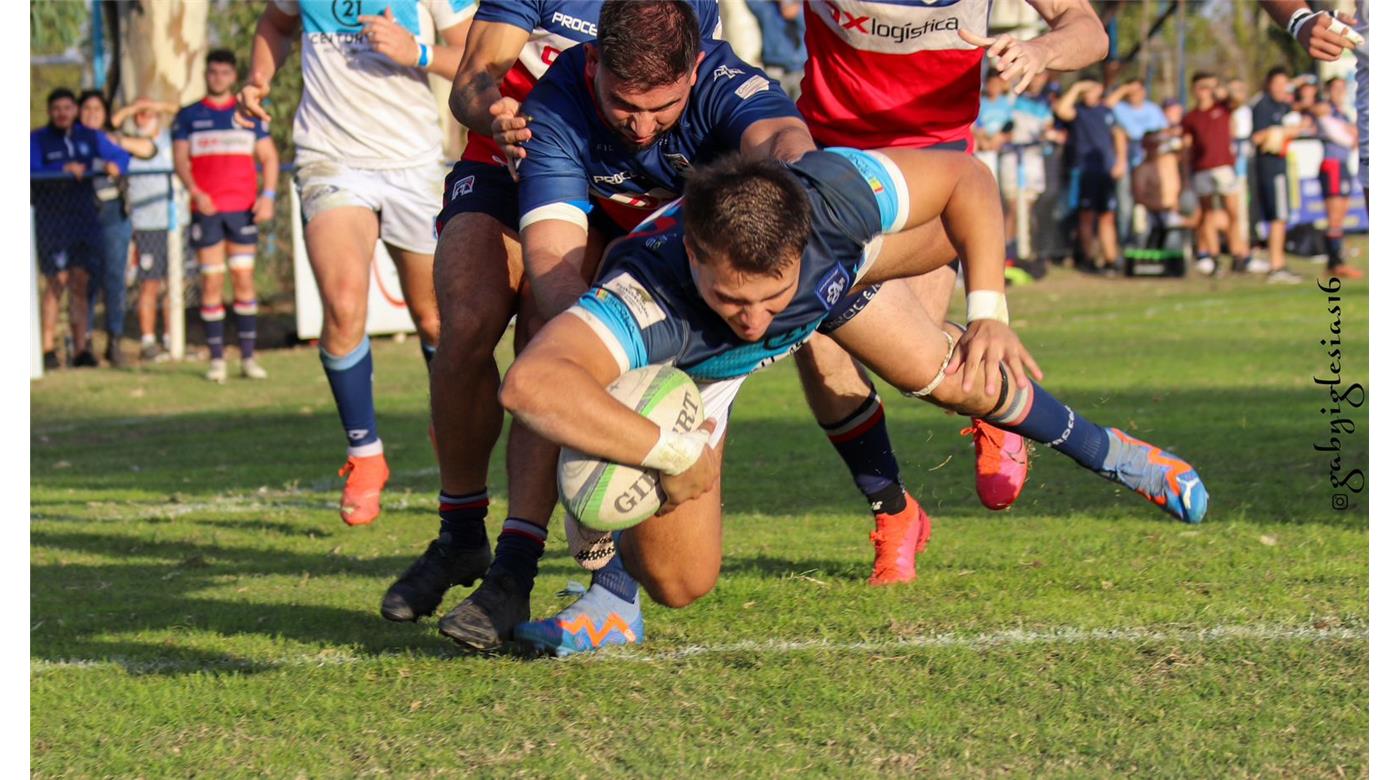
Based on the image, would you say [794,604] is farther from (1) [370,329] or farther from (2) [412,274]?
(1) [370,329]

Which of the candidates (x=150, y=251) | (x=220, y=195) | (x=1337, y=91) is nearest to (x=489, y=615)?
(x=220, y=195)

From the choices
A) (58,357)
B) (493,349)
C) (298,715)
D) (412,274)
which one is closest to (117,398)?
(58,357)

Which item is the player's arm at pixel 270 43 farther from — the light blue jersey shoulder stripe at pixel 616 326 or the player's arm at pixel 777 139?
the light blue jersey shoulder stripe at pixel 616 326

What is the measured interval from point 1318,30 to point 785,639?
129 inches

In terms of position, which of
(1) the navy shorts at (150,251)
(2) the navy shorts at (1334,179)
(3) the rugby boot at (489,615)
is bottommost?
(1) the navy shorts at (150,251)

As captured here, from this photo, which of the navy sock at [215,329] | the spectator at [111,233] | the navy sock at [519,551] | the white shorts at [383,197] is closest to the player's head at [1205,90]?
the navy sock at [215,329]

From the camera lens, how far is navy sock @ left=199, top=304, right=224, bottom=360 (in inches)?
582

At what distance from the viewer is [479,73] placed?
575 centimetres

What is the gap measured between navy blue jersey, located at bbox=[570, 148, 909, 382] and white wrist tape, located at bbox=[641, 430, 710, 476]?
29cm

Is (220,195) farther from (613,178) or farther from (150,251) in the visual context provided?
(613,178)

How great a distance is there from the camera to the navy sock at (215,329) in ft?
48.5

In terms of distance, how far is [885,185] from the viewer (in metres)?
4.94
